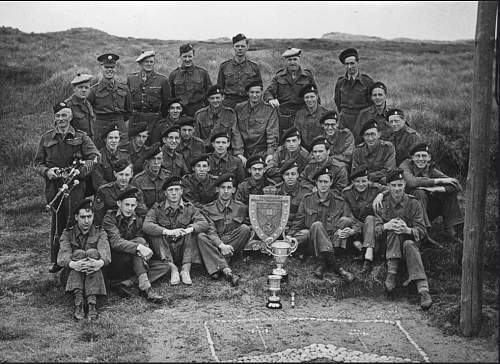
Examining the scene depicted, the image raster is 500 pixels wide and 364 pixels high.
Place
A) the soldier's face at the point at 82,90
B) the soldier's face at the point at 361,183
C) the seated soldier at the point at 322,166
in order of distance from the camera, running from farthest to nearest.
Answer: the soldier's face at the point at 82,90 < the seated soldier at the point at 322,166 < the soldier's face at the point at 361,183

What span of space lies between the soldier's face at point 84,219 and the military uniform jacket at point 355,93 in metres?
5.18

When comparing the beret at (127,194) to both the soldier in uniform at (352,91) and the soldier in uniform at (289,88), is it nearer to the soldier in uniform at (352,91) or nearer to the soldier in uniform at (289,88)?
the soldier in uniform at (289,88)

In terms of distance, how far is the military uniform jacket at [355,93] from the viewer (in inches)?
421

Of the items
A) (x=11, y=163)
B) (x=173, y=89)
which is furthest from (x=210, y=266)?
(x=11, y=163)

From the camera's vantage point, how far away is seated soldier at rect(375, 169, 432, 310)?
7.83 m

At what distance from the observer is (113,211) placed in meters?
8.36

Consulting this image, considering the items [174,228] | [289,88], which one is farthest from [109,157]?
[289,88]

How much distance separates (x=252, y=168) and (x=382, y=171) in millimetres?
1995

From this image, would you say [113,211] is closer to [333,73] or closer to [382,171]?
[382,171]

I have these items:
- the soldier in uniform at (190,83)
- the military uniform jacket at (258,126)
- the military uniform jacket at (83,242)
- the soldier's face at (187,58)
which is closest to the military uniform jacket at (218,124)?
the military uniform jacket at (258,126)

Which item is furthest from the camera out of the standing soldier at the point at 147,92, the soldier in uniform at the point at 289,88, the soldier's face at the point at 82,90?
Result: the soldier in uniform at the point at 289,88

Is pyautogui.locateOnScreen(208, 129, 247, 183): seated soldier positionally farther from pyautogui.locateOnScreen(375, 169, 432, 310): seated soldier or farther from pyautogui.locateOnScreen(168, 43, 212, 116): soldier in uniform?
pyautogui.locateOnScreen(375, 169, 432, 310): seated soldier

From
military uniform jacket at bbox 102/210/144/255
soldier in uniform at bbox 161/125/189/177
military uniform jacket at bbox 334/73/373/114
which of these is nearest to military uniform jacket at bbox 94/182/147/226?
military uniform jacket at bbox 102/210/144/255

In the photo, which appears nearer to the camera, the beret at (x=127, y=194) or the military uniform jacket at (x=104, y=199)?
the beret at (x=127, y=194)
